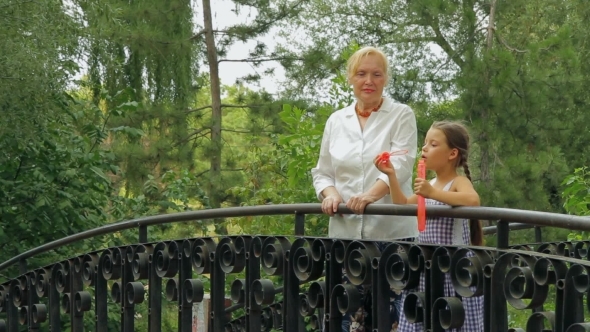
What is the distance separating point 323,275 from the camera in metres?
3.85

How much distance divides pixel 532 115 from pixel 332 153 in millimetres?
12989

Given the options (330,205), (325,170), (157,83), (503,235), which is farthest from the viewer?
(157,83)

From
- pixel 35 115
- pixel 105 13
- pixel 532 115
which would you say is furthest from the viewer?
pixel 532 115

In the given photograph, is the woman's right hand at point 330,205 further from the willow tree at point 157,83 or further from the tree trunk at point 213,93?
the tree trunk at point 213,93

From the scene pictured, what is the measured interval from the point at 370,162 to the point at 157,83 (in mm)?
14578

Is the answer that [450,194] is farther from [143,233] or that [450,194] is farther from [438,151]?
[143,233]

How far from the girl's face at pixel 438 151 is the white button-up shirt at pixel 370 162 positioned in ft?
0.48

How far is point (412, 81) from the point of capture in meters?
18.0

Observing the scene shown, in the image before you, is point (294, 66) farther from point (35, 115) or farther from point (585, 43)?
point (35, 115)

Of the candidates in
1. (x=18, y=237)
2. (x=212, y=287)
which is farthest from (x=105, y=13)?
(x=212, y=287)

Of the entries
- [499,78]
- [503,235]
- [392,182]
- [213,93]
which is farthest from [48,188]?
[213,93]

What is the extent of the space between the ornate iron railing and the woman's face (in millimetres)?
597

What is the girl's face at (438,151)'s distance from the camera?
380 cm

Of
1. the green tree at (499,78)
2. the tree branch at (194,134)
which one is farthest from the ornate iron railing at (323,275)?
the tree branch at (194,134)
